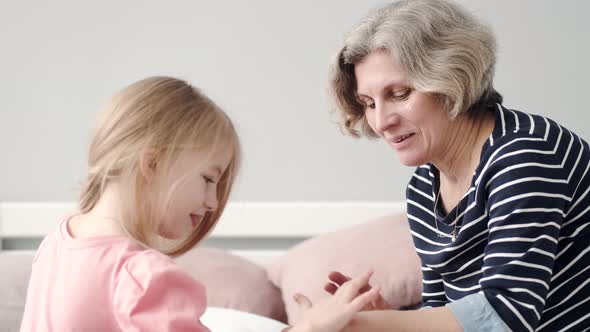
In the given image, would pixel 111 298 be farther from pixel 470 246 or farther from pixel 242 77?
pixel 242 77

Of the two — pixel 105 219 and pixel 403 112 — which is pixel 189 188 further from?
pixel 403 112

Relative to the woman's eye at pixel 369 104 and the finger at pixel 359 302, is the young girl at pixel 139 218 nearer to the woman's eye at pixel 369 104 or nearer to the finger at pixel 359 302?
the finger at pixel 359 302

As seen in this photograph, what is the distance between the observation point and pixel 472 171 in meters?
1.58

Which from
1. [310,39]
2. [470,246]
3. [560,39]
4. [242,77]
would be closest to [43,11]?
[242,77]

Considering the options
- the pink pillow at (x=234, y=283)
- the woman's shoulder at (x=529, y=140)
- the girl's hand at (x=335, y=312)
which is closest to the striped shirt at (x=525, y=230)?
the woman's shoulder at (x=529, y=140)

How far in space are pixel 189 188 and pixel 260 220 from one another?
147 centimetres

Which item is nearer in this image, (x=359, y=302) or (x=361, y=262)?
(x=359, y=302)

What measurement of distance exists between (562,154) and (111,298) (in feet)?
2.59

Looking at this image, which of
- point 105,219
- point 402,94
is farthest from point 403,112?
point 105,219

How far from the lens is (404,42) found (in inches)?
59.9

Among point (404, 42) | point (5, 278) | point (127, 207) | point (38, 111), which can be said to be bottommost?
point (5, 278)

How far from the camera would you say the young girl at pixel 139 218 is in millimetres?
1164

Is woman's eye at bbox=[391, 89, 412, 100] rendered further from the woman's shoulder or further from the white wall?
the white wall

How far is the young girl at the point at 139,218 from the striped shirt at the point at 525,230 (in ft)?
0.79
